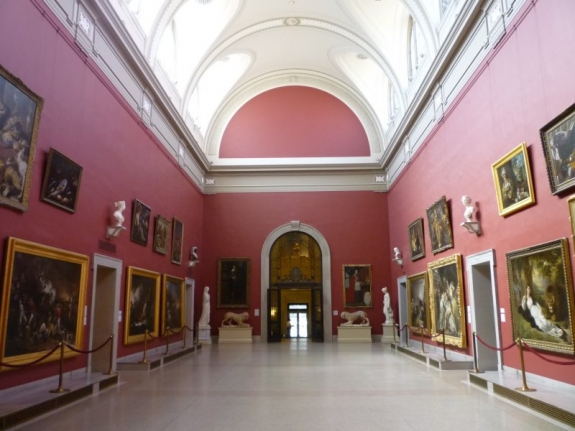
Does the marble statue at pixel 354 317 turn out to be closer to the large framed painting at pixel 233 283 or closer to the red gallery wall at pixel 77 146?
the large framed painting at pixel 233 283

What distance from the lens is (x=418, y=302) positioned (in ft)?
60.8

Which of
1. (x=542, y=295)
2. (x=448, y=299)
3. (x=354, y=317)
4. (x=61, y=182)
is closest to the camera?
(x=542, y=295)

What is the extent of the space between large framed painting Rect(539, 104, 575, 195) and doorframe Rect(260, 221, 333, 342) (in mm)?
16366

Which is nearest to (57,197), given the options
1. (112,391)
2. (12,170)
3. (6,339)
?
(12,170)

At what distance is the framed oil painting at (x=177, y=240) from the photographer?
62.2ft

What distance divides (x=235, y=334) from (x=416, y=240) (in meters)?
9.81

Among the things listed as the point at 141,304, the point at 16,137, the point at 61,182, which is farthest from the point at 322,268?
the point at 16,137

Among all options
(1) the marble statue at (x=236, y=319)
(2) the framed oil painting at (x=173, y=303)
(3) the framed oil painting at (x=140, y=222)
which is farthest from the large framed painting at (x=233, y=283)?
(3) the framed oil painting at (x=140, y=222)

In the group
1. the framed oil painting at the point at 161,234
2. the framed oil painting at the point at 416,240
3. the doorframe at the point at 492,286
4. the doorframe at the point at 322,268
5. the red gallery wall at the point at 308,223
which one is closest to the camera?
the doorframe at the point at 492,286

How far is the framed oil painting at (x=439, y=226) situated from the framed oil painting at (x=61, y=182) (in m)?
10.2

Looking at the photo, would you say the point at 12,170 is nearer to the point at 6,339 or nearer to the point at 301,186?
the point at 6,339

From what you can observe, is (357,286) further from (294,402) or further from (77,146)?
(77,146)

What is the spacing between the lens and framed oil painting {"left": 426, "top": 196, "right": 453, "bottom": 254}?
14836 mm

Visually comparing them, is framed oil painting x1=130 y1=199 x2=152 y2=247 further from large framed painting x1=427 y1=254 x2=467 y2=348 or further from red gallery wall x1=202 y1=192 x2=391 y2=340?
large framed painting x1=427 y1=254 x2=467 y2=348
